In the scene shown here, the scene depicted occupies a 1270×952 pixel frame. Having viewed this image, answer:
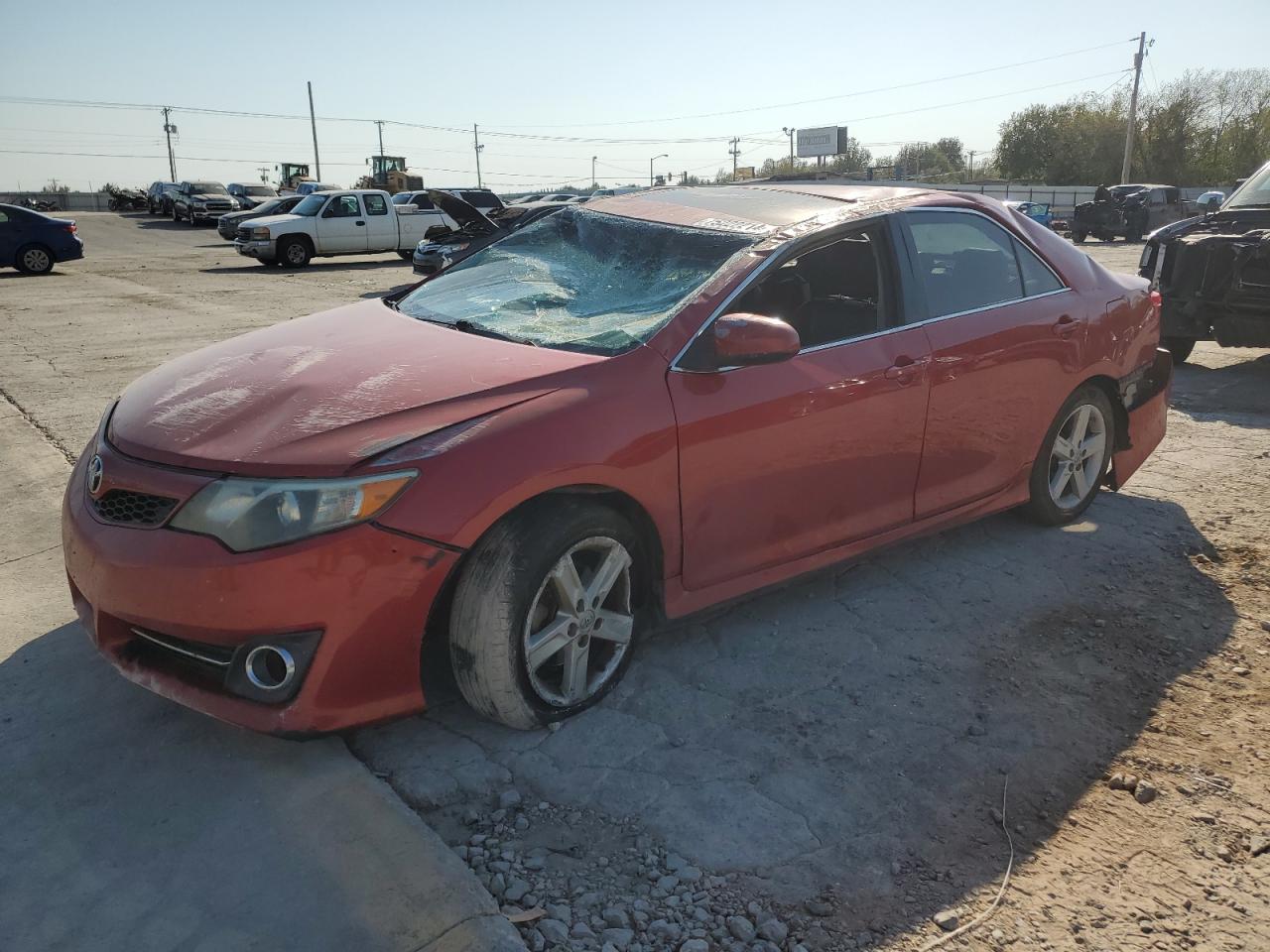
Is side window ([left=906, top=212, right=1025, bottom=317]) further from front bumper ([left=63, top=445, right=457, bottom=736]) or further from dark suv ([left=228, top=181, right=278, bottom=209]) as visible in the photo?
dark suv ([left=228, top=181, right=278, bottom=209])

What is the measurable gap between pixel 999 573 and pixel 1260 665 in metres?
1.01

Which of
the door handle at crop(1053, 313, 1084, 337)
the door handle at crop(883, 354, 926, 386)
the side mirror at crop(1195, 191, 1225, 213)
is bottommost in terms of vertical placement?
the door handle at crop(883, 354, 926, 386)

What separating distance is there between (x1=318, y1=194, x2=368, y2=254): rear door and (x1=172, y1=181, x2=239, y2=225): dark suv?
1996 cm

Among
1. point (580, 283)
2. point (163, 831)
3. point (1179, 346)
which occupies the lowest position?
point (163, 831)

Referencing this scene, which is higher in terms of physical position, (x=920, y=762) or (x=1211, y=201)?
(x=1211, y=201)

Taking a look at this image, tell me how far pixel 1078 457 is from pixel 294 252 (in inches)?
807

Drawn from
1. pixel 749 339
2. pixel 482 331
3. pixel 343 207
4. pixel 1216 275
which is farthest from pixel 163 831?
pixel 343 207

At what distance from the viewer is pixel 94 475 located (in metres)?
2.85

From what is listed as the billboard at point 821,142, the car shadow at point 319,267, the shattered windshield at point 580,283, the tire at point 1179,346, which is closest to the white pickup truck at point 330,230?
the car shadow at point 319,267

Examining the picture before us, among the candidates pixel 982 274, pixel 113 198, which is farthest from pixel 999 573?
pixel 113 198

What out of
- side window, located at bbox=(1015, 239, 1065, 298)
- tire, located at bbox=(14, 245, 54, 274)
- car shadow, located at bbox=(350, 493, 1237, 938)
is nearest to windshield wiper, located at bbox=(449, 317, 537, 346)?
car shadow, located at bbox=(350, 493, 1237, 938)

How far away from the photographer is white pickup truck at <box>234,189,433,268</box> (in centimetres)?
2172

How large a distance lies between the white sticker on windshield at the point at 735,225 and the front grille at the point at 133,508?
2.07 meters

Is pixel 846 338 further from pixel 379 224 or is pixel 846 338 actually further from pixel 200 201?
pixel 200 201
